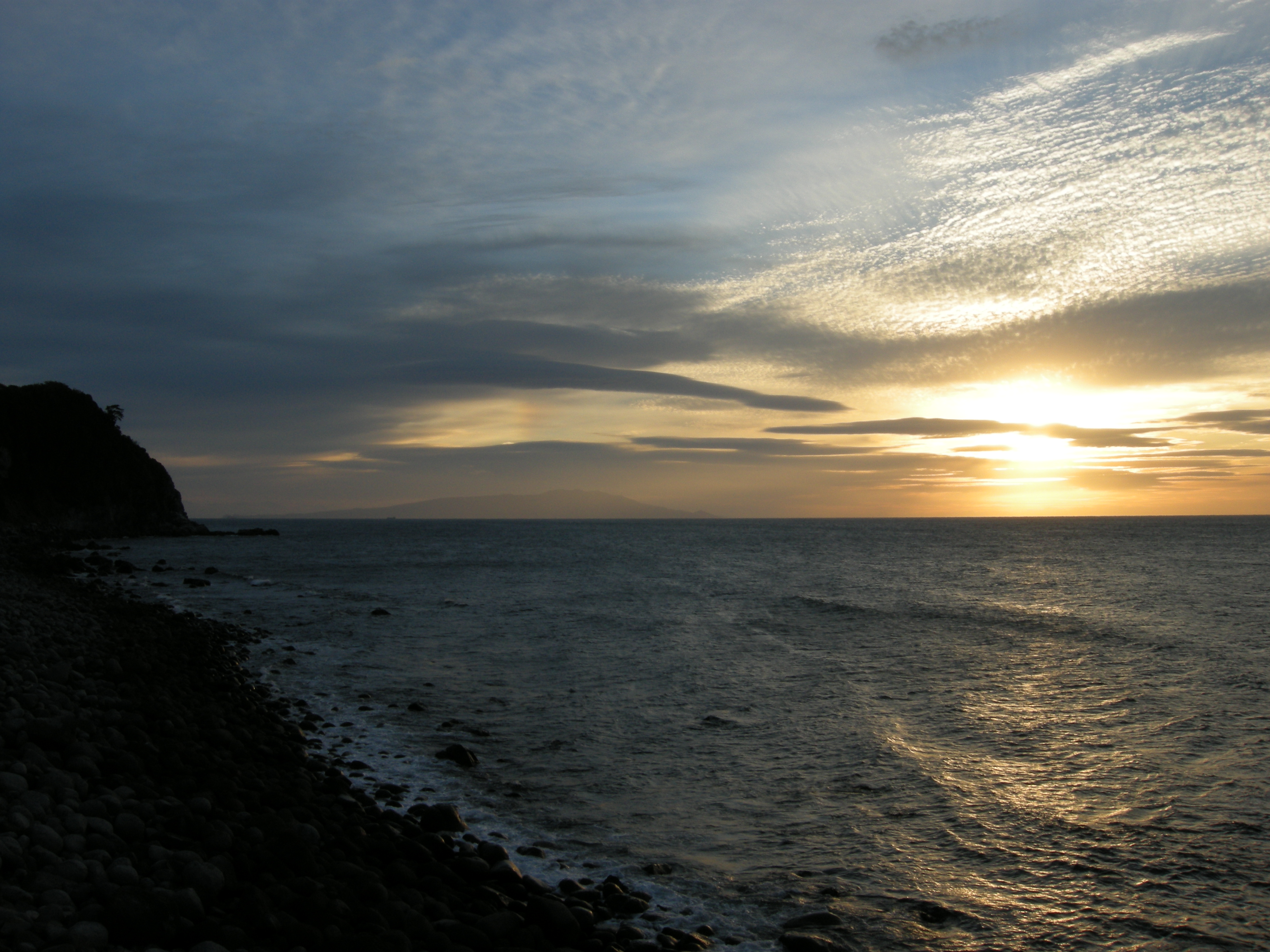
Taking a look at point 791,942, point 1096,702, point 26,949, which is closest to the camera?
point 26,949

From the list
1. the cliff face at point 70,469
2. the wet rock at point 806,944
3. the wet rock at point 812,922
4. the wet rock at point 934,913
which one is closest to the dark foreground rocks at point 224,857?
the wet rock at point 806,944

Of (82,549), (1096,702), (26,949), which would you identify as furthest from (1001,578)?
(82,549)

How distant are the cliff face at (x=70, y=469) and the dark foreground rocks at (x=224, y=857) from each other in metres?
83.7

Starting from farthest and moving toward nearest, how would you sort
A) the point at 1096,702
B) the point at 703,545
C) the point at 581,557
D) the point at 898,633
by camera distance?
the point at 703,545
the point at 581,557
the point at 898,633
the point at 1096,702

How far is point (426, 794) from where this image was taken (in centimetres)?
1102

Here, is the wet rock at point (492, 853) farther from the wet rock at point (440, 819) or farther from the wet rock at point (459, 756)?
the wet rock at point (459, 756)

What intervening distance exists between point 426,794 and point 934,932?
22.4 feet

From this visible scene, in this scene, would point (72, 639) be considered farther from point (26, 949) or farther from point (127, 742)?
point (26, 949)

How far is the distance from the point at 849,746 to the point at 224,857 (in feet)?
32.7

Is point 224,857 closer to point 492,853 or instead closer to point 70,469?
point 492,853

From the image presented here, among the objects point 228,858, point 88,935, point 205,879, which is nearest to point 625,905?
point 228,858

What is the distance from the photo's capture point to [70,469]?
87.6 meters

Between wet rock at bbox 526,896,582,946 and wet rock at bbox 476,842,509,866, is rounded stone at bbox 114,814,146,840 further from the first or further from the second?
wet rock at bbox 526,896,582,946

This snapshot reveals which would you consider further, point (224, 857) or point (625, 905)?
point (625, 905)
